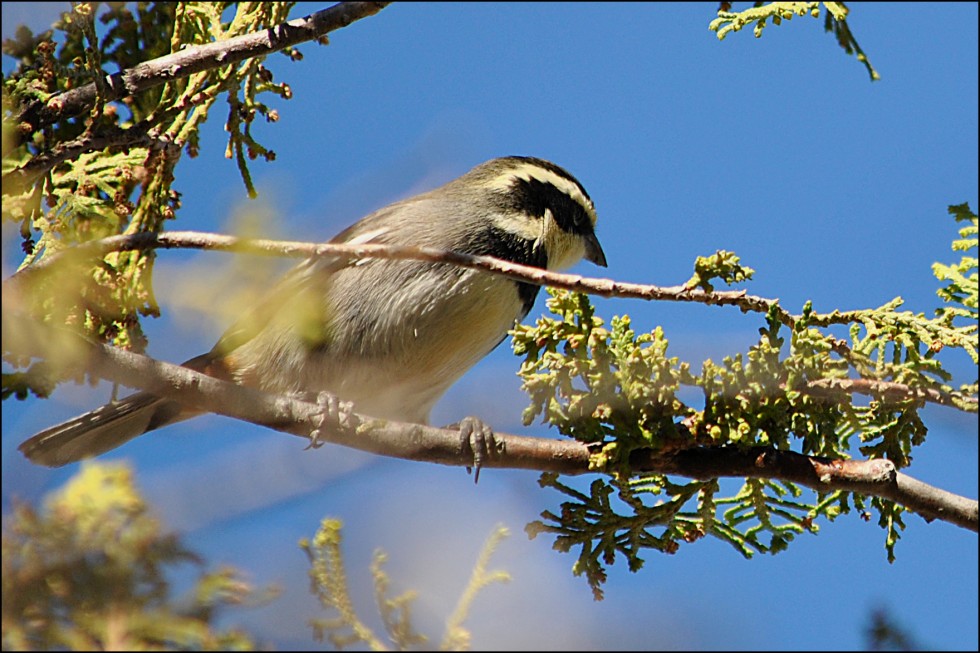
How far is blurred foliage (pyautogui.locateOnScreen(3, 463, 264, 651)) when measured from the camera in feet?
6.89

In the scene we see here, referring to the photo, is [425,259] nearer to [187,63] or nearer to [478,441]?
[478,441]

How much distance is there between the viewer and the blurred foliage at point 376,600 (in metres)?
3.02

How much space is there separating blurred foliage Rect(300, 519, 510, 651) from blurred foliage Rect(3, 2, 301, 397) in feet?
3.53

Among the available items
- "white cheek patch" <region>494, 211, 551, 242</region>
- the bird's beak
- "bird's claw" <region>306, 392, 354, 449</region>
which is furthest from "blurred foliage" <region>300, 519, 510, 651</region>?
the bird's beak

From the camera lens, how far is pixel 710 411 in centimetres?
340

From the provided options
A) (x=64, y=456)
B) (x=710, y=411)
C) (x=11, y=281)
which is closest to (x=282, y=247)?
(x=11, y=281)

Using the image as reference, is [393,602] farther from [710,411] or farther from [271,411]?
[710,411]

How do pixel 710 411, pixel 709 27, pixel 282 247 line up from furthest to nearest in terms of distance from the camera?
pixel 709 27, pixel 710 411, pixel 282 247

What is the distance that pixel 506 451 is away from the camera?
3596mm

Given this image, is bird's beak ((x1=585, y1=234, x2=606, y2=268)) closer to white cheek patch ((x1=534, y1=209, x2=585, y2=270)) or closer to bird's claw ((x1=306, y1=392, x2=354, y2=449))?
white cheek patch ((x1=534, y1=209, x2=585, y2=270))

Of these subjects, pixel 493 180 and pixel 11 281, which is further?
pixel 493 180

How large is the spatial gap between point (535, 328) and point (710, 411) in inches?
25.0

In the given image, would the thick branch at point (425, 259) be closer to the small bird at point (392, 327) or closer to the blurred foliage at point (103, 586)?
the blurred foliage at point (103, 586)

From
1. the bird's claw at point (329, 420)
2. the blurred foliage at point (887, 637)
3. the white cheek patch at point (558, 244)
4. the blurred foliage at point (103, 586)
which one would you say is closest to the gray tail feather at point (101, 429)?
the bird's claw at point (329, 420)
